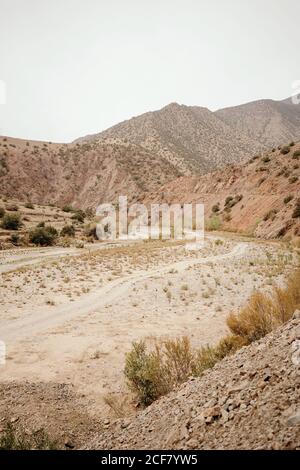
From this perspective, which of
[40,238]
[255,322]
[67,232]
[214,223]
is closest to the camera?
[255,322]

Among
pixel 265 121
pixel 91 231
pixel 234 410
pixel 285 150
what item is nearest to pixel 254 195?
pixel 285 150

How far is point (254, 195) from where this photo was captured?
4509 centimetres

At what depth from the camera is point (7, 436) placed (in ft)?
15.3

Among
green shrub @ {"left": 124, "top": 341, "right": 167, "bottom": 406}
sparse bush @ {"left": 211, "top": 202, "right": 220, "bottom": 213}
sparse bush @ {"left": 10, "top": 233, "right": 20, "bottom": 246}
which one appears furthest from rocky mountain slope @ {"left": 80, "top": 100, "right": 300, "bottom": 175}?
green shrub @ {"left": 124, "top": 341, "right": 167, "bottom": 406}

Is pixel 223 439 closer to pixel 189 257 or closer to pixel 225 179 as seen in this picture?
pixel 189 257

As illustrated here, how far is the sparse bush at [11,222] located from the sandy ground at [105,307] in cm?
1428

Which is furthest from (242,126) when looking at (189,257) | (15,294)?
(15,294)

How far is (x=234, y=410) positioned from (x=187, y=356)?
292 cm

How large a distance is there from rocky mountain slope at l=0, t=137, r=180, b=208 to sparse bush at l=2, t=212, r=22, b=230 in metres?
38.2

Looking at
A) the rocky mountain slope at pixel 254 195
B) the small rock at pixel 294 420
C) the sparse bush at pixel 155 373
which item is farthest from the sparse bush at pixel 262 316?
the rocky mountain slope at pixel 254 195

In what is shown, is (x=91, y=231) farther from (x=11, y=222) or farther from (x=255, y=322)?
(x=255, y=322)

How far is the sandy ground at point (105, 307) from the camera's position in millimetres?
7801

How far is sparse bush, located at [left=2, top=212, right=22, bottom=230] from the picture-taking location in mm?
37463

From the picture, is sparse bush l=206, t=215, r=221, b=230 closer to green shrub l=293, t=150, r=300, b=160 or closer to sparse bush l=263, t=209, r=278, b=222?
sparse bush l=263, t=209, r=278, b=222
